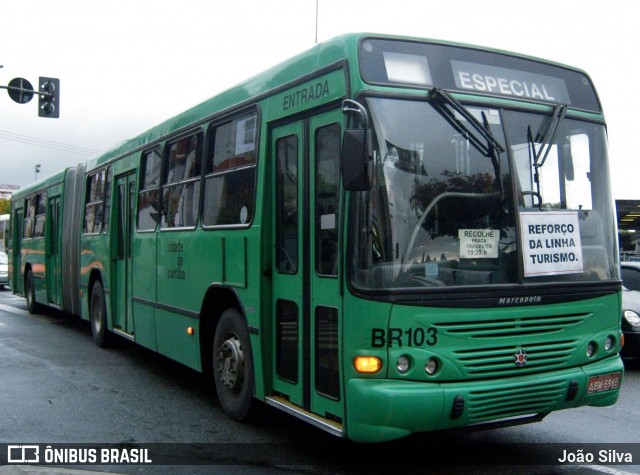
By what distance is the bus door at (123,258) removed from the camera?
10.5 m

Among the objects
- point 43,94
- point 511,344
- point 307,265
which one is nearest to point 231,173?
point 307,265

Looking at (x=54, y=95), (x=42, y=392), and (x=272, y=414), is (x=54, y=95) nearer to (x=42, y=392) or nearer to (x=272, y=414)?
(x=42, y=392)

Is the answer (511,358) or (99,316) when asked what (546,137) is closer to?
(511,358)

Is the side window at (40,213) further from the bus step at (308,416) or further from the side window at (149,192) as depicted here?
the bus step at (308,416)

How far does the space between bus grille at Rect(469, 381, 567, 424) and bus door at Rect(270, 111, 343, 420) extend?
37.0 inches

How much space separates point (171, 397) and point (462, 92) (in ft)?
16.0

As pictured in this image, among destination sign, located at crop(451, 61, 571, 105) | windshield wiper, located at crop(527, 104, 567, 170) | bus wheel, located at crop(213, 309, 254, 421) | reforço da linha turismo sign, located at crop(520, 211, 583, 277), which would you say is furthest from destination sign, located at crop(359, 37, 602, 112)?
bus wheel, located at crop(213, 309, 254, 421)

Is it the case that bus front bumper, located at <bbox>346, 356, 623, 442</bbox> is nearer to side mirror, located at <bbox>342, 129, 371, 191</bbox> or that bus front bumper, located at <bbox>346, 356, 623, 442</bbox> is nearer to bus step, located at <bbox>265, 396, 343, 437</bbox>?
bus step, located at <bbox>265, 396, 343, 437</bbox>

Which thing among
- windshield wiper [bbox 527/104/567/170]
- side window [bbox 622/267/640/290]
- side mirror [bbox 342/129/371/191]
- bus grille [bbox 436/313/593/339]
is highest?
windshield wiper [bbox 527/104/567/170]

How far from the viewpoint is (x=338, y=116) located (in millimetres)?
5680

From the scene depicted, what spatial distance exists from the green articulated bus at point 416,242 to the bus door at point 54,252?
28.7 feet

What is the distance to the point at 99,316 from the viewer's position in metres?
12.2

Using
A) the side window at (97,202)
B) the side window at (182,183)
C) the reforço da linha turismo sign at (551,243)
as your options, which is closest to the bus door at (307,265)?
the reforço da linha turismo sign at (551,243)

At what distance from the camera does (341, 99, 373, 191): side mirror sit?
5074mm
